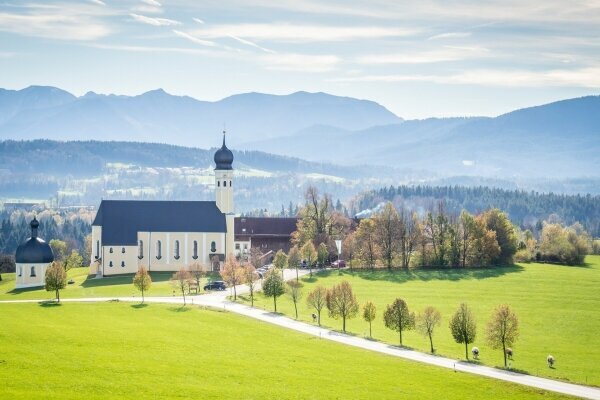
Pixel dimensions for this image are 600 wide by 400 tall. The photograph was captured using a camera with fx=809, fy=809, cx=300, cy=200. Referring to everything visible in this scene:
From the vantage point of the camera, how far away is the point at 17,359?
1800 inches

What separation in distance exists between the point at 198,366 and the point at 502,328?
71.5 feet

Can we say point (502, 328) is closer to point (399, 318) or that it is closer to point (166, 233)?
point (399, 318)

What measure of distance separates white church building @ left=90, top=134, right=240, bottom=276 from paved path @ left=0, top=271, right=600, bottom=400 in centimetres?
2367

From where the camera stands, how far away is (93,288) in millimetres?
88688

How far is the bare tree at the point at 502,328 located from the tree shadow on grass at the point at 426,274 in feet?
120

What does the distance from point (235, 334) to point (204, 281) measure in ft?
112

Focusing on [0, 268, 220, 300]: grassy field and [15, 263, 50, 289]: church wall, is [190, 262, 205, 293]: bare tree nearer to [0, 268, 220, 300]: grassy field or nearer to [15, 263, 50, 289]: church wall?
[0, 268, 220, 300]: grassy field

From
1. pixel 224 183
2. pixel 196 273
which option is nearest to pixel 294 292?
pixel 196 273

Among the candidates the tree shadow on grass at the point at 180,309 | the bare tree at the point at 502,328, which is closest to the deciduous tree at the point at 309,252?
the tree shadow on grass at the point at 180,309

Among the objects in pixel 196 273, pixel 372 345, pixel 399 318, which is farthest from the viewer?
pixel 196 273

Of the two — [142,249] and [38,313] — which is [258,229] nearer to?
[142,249]

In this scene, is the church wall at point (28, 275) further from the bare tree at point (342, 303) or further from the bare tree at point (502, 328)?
the bare tree at point (502, 328)

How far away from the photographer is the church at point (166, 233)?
10469 cm

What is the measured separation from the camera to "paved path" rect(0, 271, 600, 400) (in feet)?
158
